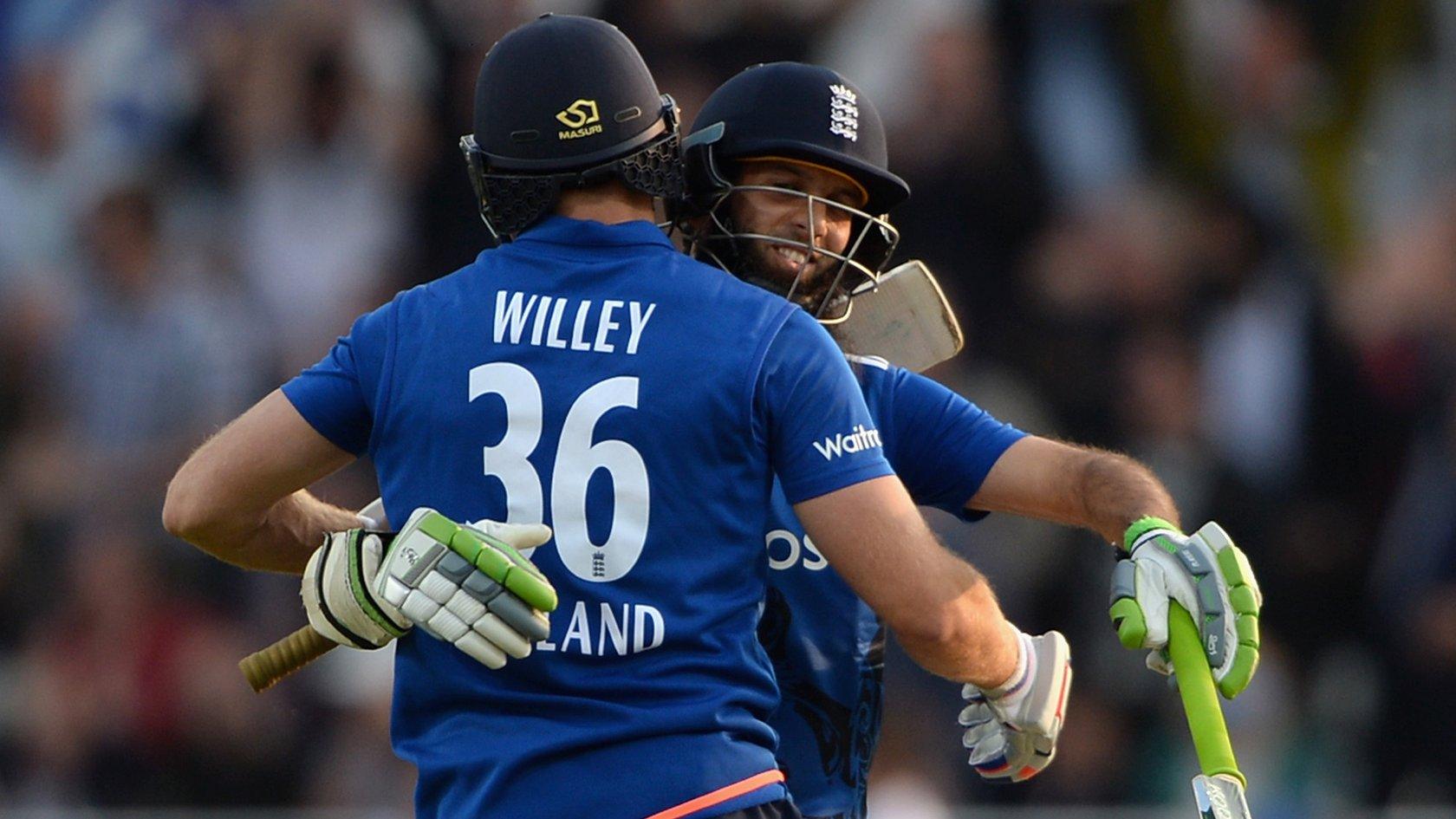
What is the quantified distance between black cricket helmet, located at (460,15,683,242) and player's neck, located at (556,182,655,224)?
0.05 ft

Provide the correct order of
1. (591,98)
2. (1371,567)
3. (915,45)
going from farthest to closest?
(915,45)
(1371,567)
(591,98)

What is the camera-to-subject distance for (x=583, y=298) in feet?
9.52

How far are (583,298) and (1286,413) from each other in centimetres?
455

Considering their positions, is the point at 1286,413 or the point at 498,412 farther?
the point at 1286,413

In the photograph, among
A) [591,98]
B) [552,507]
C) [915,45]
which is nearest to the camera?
[552,507]

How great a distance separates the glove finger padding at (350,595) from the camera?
291 centimetres

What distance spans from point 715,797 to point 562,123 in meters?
0.99

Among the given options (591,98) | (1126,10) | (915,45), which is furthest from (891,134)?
(591,98)

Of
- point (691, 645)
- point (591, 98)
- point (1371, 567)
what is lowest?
point (1371, 567)

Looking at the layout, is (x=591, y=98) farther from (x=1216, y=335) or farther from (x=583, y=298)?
(x=1216, y=335)

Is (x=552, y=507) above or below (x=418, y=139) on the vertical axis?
above

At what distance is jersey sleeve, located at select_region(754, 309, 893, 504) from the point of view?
2.83m

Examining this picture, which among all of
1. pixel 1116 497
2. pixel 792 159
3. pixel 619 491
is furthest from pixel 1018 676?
pixel 792 159

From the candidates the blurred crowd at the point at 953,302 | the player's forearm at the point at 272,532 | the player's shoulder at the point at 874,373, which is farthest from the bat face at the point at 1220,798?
the blurred crowd at the point at 953,302
